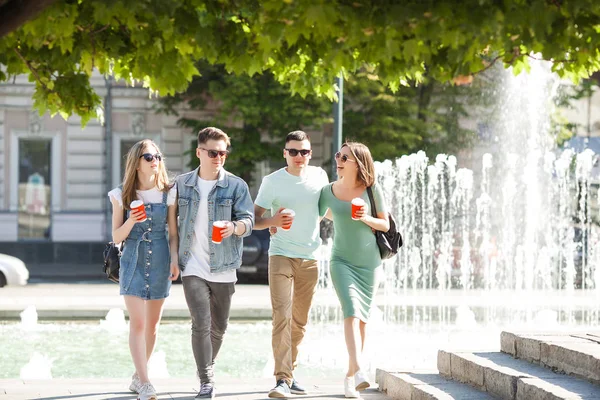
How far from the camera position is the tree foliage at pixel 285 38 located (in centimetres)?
591

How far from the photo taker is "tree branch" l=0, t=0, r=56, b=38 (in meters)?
6.16

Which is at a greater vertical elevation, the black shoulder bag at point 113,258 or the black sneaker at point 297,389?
the black shoulder bag at point 113,258

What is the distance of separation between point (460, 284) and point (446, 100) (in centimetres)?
746

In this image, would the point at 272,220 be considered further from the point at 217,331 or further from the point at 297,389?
the point at 297,389

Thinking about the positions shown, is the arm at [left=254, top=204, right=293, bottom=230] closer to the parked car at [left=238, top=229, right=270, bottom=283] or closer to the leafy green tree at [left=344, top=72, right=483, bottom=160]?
the parked car at [left=238, top=229, right=270, bottom=283]

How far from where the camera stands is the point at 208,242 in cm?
809

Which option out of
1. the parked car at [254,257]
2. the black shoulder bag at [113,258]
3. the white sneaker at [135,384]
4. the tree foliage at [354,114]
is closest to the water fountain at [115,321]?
the white sneaker at [135,384]

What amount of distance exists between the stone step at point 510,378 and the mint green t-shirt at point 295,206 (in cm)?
132

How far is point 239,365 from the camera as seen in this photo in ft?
37.9

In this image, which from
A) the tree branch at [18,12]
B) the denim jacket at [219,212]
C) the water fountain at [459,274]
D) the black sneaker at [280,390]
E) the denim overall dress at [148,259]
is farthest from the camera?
the water fountain at [459,274]

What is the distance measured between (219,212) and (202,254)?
1.04 ft

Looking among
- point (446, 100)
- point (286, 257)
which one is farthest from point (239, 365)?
point (446, 100)

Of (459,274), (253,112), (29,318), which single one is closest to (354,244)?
(29,318)

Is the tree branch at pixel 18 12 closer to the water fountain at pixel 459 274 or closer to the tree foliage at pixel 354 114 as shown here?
the water fountain at pixel 459 274
